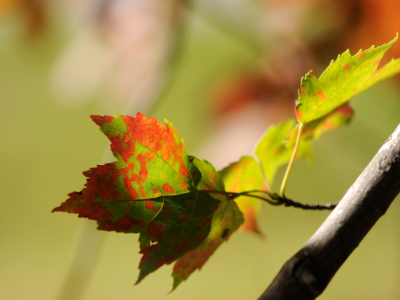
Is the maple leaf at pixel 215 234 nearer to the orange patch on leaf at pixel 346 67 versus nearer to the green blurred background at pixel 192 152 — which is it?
the orange patch on leaf at pixel 346 67

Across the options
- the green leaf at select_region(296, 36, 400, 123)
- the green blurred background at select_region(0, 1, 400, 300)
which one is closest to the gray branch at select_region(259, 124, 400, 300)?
the green leaf at select_region(296, 36, 400, 123)

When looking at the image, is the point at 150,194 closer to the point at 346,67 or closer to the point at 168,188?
the point at 168,188

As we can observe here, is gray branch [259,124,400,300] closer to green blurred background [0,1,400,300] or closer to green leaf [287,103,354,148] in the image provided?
green leaf [287,103,354,148]

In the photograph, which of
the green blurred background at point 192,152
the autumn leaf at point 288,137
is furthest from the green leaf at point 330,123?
the green blurred background at point 192,152

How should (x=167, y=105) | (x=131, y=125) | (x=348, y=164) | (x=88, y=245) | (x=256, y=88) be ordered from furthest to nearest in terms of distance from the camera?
(x=167, y=105)
(x=348, y=164)
(x=256, y=88)
(x=88, y=245)
(x=131, y=125)

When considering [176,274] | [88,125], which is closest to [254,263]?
[88,125]

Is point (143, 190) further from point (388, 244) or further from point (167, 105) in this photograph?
point (167, 105)

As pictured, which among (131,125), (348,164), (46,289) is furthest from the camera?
(348,164)

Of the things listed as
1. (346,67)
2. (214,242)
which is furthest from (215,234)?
(346,67)
